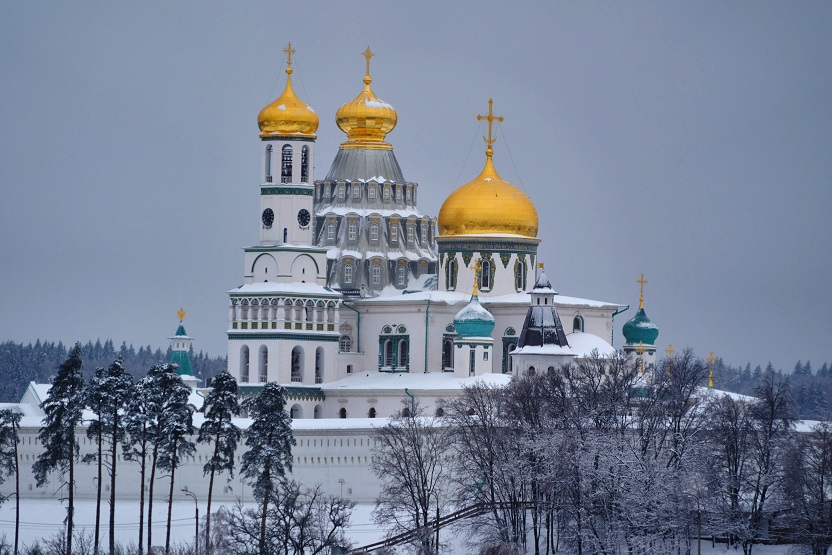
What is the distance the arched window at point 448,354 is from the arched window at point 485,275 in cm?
234

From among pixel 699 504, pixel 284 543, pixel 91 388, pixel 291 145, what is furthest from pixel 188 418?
pixel 291 145

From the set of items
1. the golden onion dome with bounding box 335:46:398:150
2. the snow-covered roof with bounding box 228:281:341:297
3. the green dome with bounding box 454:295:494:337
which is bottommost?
the green dome with bounding box 454:295:494:337

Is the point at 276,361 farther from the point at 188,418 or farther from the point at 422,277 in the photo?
the point at 188,418

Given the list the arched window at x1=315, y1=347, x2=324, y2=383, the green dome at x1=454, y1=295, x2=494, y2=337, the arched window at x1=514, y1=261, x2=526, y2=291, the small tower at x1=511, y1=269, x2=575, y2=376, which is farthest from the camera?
the arched window at x1=514, y1=261, x2=526, y2=291

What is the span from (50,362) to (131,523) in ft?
256

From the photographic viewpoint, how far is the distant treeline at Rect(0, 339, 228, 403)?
127625 mm

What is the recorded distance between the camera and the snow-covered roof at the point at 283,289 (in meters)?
74.7

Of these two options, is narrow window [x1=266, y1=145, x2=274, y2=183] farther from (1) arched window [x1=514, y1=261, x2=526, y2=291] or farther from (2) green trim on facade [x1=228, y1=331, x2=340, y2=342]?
(1) arched window [x1=514, y1=261, x2=526, y2=291]

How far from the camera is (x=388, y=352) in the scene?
A: 253 ft

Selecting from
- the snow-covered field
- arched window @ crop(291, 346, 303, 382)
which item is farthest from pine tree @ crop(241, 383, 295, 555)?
arched window @ crop(291, 346, 303, 382)

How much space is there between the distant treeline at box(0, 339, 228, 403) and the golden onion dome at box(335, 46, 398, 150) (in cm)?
3913

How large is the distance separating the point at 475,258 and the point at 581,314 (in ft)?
11.8

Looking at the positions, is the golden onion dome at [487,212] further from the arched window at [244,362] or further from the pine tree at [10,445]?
the pine tree at [10,445]

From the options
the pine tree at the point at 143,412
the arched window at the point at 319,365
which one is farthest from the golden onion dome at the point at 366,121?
the pine tree at the point at 143,412
